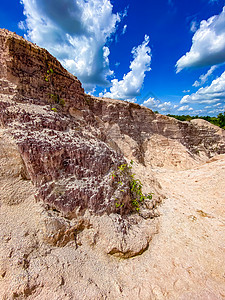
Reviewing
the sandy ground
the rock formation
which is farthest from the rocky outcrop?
the sandy ground

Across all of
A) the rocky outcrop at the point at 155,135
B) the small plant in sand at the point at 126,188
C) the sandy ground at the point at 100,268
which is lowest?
the sandy ground at the point at 100,268

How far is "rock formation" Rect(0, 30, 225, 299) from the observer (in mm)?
2752

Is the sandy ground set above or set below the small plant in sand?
below

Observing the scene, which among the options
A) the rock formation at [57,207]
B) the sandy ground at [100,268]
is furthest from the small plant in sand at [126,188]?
the sandy ground at [100,268]

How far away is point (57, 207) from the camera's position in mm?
3770

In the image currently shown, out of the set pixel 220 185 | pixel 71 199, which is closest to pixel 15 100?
pixel 71 199

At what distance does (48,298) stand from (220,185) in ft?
33.1

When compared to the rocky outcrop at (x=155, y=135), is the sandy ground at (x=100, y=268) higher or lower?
lower

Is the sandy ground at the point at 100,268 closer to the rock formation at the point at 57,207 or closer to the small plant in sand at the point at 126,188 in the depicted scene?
the rock formation at the point at 57,207

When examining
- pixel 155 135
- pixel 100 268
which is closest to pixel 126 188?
pixel 100 268

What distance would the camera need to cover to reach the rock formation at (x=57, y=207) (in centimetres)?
275

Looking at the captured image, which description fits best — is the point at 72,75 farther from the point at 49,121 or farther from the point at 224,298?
the point at 224,298

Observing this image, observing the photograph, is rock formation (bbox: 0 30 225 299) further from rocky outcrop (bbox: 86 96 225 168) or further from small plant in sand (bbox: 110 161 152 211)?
rocky outcrop (bbox: 86 96 225 168)

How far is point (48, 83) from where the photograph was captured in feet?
24.3
